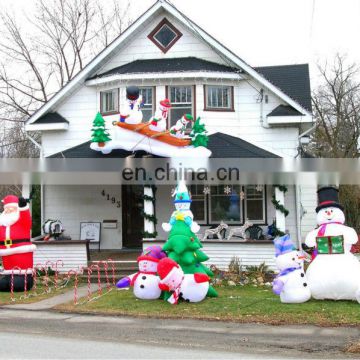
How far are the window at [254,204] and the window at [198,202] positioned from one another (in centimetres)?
139

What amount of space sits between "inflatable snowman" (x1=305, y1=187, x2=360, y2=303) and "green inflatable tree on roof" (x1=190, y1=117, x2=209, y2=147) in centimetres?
560

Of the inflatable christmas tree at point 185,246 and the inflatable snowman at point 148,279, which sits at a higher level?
the inflatable christmas tree at point 185,246

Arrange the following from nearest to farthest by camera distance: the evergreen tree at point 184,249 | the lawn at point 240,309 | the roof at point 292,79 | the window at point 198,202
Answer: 1. the lawn at point 240,309
2. the evergreen tree at point 184,249
3. the window at point 198,202
4. the roof at point 292,79

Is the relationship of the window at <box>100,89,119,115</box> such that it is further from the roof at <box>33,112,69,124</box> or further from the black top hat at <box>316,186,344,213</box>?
the black top hat at <box>316,186,344,213</box>

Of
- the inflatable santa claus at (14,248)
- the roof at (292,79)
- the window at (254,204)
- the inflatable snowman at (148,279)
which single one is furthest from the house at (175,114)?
the inflatable snowman at (148,279)

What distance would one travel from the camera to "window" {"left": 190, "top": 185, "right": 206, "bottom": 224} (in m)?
19.1

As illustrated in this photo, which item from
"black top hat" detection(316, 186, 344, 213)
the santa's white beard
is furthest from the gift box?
the santa's white beard

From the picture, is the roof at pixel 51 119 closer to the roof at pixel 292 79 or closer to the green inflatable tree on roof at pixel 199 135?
the green inflatable tree on roof at pixel 199 135

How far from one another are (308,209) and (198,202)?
165 inches

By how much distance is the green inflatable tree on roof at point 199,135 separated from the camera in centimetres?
1714

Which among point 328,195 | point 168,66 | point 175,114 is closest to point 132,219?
point 175,114

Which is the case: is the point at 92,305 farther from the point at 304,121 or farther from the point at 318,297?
the point at 304,121

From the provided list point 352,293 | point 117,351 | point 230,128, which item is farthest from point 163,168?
point 117,351

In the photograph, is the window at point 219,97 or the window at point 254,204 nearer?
the window at point 254,204
